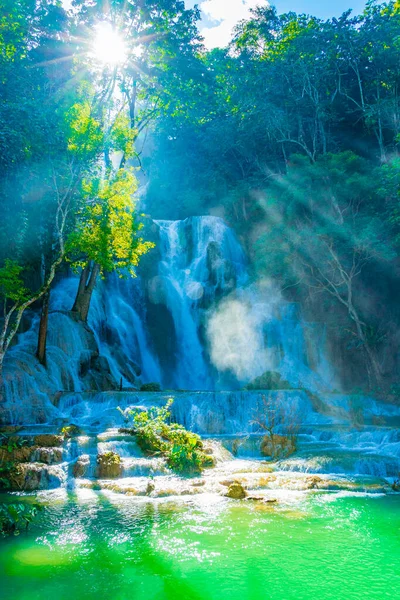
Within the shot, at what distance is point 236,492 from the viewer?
31.7 feet

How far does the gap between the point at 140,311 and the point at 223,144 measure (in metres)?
16.1

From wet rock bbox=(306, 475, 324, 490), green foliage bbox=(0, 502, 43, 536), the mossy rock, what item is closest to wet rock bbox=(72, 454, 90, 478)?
green foliage bbox=(0, 502, 43, 536)

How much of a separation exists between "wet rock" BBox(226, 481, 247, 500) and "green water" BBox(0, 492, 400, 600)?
313 mm

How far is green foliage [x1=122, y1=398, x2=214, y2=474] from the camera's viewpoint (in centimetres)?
1184

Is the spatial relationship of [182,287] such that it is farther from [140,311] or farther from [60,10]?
[60,10]

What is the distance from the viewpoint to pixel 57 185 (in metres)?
17.9

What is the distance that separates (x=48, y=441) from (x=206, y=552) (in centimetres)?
710

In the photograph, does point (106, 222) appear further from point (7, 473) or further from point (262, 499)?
point (262, 499)

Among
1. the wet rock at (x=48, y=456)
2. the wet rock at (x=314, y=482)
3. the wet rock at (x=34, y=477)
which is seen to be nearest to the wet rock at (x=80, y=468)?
the wet rock at (x=34, y=477)

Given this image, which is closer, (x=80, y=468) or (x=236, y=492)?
(x=236, y=492)

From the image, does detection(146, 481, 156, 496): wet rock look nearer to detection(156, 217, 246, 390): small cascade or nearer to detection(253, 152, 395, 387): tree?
detection(253, 152, 395, 387): tree

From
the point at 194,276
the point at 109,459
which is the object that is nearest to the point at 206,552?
the point at 109,459

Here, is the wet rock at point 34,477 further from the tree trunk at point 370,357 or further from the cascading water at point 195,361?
the tree trunk at point 370,357

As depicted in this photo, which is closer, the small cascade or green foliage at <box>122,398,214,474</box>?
green foliage at <box>122,398,214,474</box>
